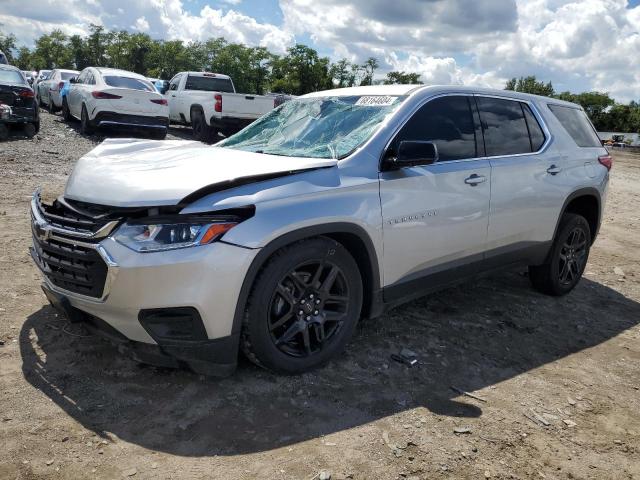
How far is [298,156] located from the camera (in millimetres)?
3660

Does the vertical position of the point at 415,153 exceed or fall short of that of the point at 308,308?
it exceeds it

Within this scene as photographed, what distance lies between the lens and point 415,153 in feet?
11.3

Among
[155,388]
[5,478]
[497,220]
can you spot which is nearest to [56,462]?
[5,478]

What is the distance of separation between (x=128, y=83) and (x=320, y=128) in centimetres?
1077

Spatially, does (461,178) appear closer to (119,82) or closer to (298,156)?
(298,156)

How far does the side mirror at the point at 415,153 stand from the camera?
135 inches

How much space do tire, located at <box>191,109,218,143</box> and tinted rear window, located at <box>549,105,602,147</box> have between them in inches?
406

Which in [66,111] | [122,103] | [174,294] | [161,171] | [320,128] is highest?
[122,103]

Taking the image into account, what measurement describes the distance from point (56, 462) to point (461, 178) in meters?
3.03

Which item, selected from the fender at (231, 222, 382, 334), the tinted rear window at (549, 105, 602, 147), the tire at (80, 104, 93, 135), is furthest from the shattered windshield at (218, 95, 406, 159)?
the tire at (80, 104, 93, 135)

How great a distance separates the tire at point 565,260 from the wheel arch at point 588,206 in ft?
0.39

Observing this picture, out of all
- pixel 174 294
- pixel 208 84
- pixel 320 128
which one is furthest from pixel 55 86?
pixel 174 294

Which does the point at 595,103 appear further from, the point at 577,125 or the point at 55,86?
the point at 577,125

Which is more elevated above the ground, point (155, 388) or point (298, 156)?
point (298, 156)
